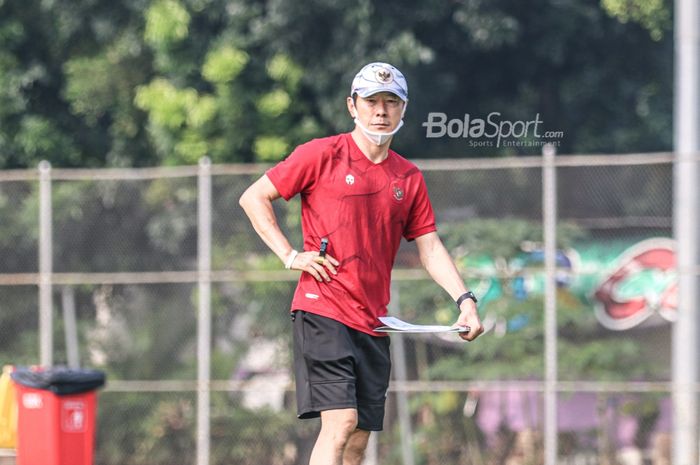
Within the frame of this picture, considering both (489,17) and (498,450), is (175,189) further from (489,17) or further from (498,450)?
(489,17)

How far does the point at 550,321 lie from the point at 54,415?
164 inches

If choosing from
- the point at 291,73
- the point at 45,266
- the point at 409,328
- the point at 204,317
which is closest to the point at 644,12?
the point at 291,73

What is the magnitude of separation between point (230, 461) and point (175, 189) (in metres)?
2.54

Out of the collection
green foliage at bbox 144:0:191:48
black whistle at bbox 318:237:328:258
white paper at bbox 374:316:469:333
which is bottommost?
white paper at bbox 374:316:469:333

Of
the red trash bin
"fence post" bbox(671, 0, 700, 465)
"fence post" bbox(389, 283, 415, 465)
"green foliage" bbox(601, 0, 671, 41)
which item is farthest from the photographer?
"green foliage" bbox(601, 0, 671, 41)

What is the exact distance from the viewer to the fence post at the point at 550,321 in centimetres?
1167

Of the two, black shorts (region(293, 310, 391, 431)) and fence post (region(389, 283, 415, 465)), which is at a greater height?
black shorts (region(293, 310, 391, 431))

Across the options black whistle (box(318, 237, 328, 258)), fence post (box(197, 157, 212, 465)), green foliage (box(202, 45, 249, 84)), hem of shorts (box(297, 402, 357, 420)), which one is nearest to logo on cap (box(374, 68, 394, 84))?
black whistle (box(318, 237, 328, 258))

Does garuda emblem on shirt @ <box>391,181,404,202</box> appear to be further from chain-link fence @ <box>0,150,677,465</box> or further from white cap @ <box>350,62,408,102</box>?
chain-link fence @ <box>0,150,677,465</box>

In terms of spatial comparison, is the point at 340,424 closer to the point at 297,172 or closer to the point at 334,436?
the point at 334,436

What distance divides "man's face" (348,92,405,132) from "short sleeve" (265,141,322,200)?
0.85 ft

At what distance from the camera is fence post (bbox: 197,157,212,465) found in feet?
40.7

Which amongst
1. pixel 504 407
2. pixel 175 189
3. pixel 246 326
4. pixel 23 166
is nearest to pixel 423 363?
pixel 504 407

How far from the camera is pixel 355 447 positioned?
263 inches
